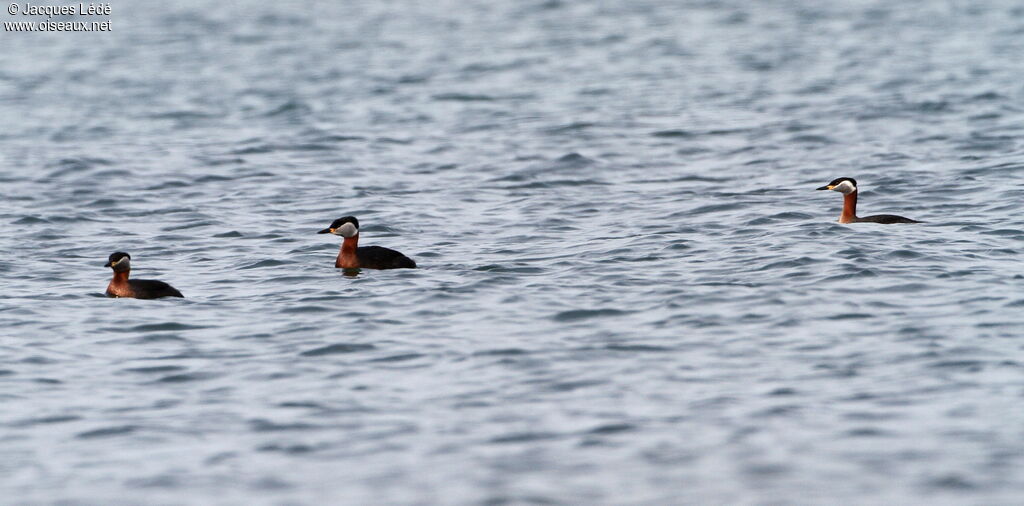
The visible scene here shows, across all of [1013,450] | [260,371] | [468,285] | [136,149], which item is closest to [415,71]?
[136,149]

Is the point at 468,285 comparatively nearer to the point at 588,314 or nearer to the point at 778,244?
the point at 588,314

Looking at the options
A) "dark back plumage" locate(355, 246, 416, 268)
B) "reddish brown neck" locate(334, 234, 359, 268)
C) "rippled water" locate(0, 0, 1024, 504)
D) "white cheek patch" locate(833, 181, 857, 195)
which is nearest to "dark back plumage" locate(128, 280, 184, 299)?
"rippled water" locate(0, 0, 1024, 504)

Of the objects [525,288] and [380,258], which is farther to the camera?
[380,258]

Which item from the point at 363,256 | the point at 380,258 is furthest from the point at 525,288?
the point at 363,256

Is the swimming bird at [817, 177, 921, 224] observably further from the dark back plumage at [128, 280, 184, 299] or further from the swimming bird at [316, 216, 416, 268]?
the dark back plumage at [128, 280, 184, 299]

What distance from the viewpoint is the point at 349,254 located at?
A: 60.4 ft

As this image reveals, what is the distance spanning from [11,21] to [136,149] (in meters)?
26.1

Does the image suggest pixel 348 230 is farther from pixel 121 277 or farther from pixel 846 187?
pixel 846 187

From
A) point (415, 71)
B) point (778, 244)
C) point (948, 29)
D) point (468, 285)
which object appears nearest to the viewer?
point (468, 285)

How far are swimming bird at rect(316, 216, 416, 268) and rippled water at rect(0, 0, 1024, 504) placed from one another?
181mm

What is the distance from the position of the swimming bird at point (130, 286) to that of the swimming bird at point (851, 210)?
9.33 meters

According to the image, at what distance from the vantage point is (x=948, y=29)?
45.8 metres

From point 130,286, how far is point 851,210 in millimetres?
9984

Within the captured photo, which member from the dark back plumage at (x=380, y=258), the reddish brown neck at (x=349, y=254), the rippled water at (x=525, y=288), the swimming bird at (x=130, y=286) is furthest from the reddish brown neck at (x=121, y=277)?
the dark back plumage at (x=380, y=258)
